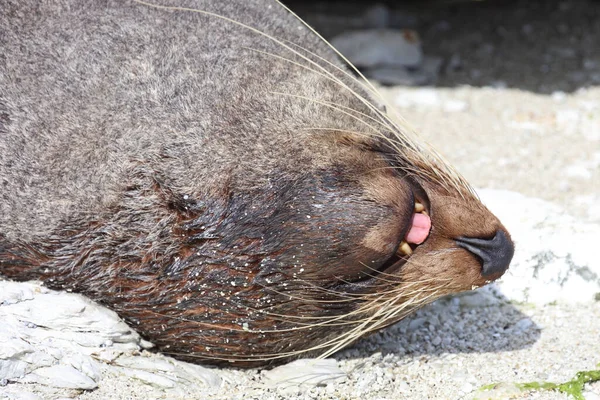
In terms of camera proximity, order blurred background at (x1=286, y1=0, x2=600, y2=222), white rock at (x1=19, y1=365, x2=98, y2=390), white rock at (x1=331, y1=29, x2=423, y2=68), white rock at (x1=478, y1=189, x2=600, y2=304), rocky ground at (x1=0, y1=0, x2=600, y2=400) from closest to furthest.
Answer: white rock at (x1=19, y1=365, x2=98, y2=390) → rocky ground at (x1=0, y1=0, x2=600, y2=400) → white rock at (x1=478, y1=189, x2=600, y2=304) → blurred background at (x1=286, y1=0, x2=600, y2=222) → white rock at (x1=331, y1=29, x2=423, y2=68)

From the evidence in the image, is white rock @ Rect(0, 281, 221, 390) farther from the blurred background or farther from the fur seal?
the blurred background

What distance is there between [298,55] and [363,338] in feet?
4.10

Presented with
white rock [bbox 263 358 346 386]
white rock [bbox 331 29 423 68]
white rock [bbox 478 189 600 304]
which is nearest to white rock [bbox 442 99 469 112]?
white rock [bbox 331 29 423 68]

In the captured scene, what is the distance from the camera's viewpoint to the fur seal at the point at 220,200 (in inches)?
130

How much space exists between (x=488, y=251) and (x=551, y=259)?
1111 mm

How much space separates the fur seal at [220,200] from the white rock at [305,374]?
7 cm

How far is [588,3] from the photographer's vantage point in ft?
26.0

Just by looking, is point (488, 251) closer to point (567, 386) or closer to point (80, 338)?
point (567, 386)

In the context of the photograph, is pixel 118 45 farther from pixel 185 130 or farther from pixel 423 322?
pixel 423 322

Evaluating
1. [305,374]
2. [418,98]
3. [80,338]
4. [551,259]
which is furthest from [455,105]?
[80,338]

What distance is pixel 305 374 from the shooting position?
11.5 ft

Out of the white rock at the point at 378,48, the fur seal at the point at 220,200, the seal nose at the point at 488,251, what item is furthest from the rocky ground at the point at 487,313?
the seal nose at the point at 488,251

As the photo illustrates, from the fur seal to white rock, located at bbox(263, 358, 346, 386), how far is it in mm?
65

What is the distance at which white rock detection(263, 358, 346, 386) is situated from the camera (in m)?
3.48
